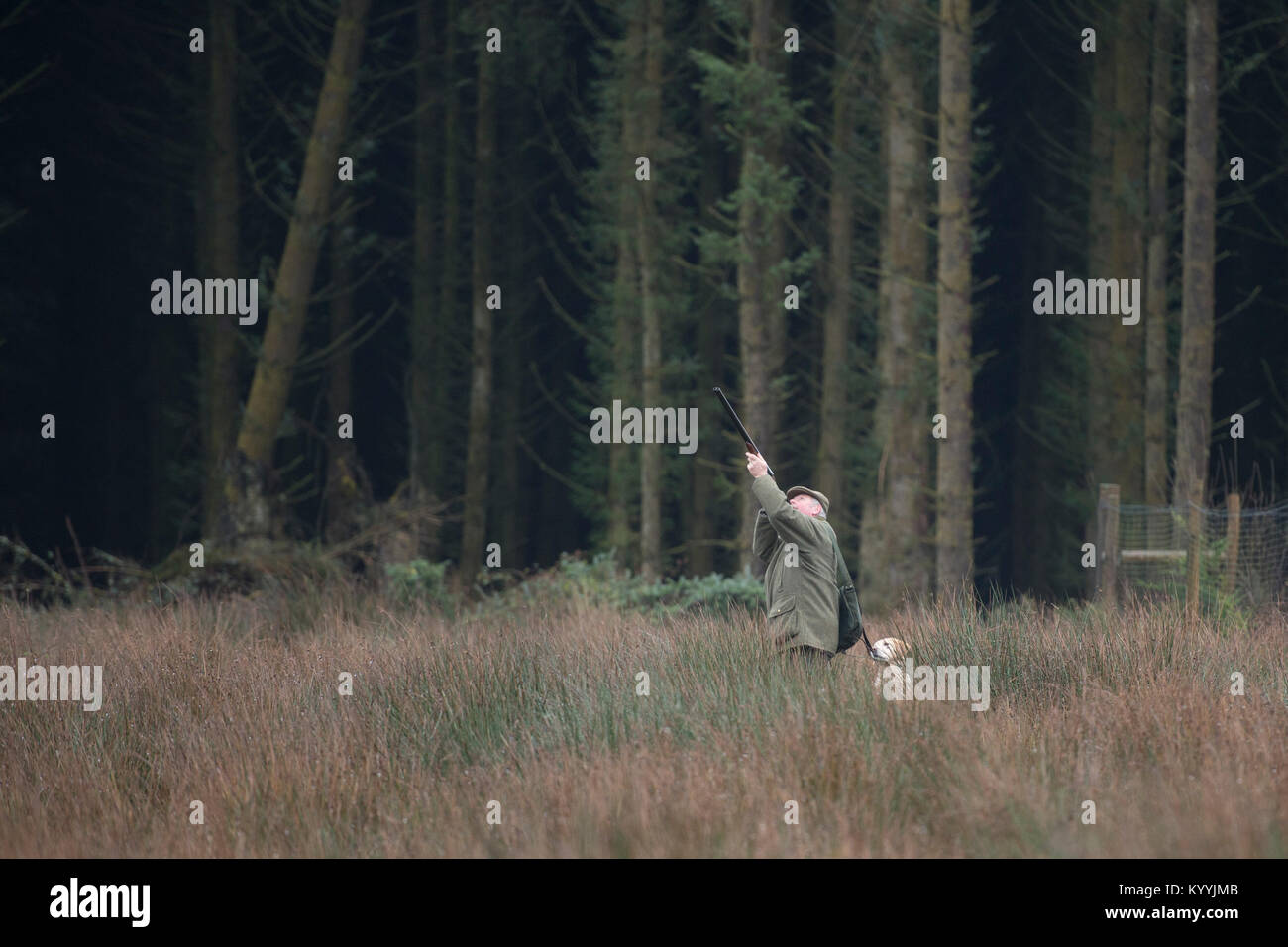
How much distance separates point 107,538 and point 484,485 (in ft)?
29.5

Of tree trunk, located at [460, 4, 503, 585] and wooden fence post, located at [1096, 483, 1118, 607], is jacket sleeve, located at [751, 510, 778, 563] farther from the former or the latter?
tree trunk, located at [460, 4, 503, 585]

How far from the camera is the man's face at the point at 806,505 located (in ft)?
27.4

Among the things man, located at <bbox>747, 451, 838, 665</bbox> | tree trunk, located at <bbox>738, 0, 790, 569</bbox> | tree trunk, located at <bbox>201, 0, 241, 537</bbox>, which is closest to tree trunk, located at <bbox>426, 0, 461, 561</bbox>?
tree trunk, located at <bbox>201, 0, 241, 537</bbox>

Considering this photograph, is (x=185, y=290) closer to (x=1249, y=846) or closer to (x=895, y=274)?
(x=895, y=274)

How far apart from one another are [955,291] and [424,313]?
14.3 metres

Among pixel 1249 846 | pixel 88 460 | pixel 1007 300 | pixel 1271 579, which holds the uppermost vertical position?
pixel 1007 300

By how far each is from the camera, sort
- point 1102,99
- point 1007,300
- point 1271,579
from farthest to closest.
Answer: point 1007,300
point 1102,99
point 1271,579

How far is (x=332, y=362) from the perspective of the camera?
1096 inches

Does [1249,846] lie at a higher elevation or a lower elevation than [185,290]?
lower

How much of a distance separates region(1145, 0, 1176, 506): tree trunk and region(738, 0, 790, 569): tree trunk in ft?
17.1

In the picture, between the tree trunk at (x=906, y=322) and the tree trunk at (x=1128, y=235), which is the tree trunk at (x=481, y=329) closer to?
the tree trunk at (x=906, y=322)

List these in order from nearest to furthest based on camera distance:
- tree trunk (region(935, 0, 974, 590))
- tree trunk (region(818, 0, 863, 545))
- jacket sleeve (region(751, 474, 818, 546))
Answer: jacket sleeve (region(751, 474, 818, 546)) → tree trunk (region(935, 0, 974, 590)) → tree trunk (region(818, 0, 863, 545))

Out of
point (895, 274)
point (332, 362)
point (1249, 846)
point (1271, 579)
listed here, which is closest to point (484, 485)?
point (332, 362)

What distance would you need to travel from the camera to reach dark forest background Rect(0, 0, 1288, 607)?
16.3 m
